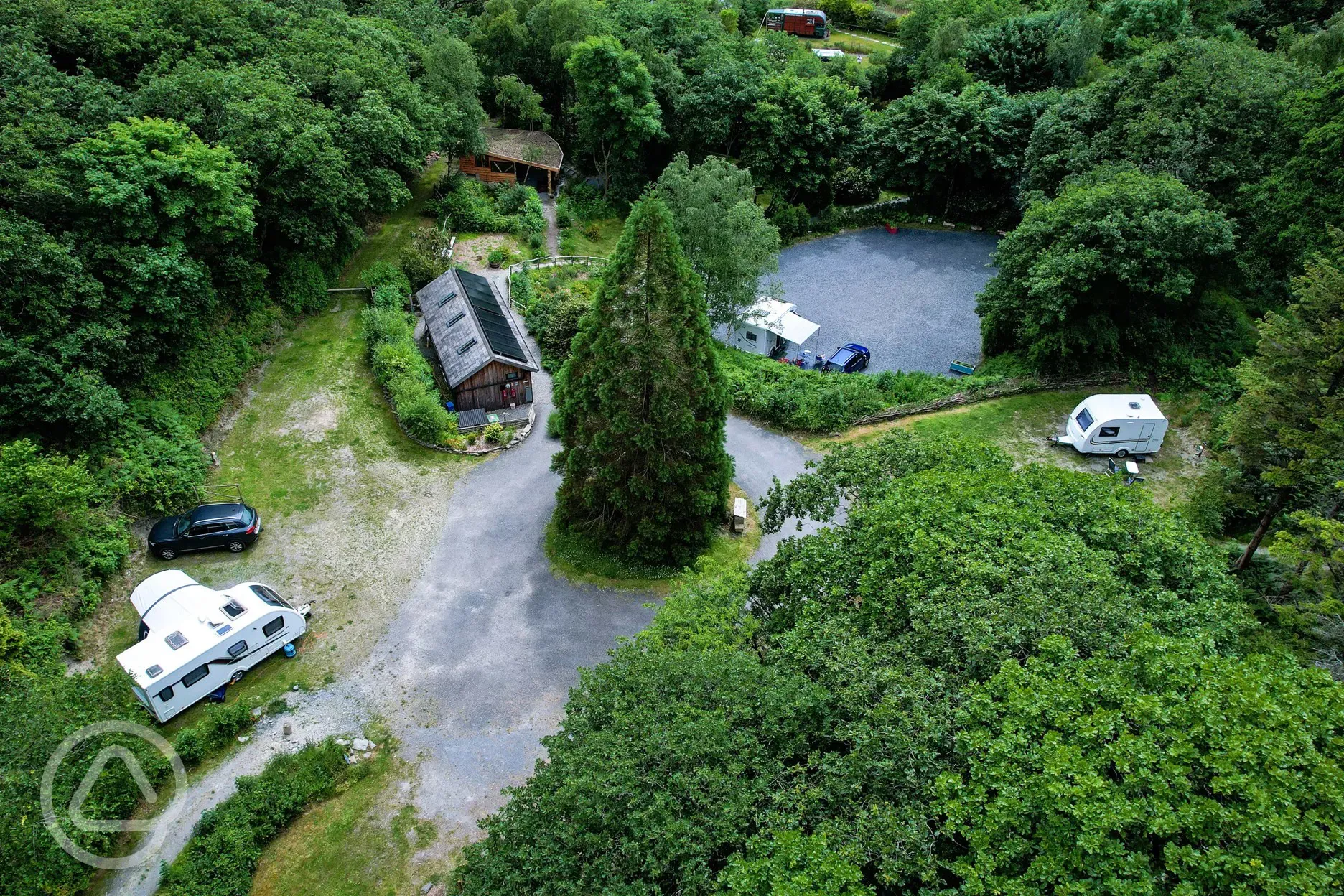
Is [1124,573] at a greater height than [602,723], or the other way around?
[1124,573]

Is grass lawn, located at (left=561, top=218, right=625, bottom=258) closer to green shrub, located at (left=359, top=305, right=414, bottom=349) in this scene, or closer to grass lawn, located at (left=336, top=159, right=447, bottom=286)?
grass lawn, located at (left=336, top=159, right=447, bottom=286)

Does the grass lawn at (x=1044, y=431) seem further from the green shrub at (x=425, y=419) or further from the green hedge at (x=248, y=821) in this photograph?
the green hedge at (x=248, y=821)

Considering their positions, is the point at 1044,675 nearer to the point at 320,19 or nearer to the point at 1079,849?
the point at 1079,849

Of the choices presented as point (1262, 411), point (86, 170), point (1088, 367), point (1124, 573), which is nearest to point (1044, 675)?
point (1124, 573)

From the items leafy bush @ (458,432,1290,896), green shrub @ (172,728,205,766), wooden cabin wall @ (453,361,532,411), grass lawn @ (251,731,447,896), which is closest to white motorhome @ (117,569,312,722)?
green shrub @ (172,728,205,766)

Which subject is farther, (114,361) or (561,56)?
(561,56)

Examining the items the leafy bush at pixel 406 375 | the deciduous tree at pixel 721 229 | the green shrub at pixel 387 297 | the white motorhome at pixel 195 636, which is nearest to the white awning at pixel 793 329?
the deciduous tree at pixel 721 229

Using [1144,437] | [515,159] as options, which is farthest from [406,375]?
[1144,437]
